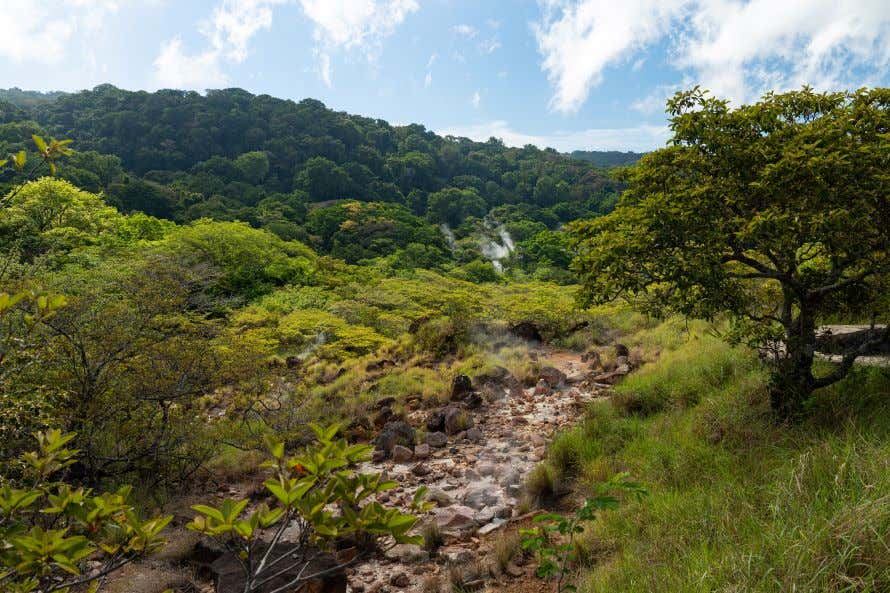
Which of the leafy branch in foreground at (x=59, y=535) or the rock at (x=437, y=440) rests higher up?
the leafy branch in foreground at (x=59, y=535)

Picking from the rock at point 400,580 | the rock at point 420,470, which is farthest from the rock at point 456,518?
the rock at point 420,470

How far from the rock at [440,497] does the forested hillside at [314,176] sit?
33312 mm

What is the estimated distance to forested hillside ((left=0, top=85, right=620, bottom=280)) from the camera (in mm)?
47062

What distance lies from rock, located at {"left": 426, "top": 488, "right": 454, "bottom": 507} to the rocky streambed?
0.01 meters

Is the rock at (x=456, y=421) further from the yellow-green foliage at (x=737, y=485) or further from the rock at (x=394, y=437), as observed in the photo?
the yellow-green foliage at (x=737, y=485)

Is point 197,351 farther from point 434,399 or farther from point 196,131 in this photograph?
point 196,131

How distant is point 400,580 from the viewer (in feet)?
16.3

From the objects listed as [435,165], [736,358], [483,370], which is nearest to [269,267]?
[483,370]

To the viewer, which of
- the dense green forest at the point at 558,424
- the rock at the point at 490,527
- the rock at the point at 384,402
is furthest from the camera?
the rock at the point at 384,402

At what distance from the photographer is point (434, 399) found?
1099cm

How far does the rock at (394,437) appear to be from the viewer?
8.48 metres

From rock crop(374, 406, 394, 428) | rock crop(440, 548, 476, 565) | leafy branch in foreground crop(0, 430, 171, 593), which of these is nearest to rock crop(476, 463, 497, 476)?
rock crop(440, 548, 476, 565)

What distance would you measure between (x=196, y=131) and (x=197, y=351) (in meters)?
78.5

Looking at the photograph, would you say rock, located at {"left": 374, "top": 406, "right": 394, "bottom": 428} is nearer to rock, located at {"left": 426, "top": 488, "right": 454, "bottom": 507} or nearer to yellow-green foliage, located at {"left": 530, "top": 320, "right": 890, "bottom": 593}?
rock, located at {"left": 426, "top": 488, "right": 454, "bottom": 507}
